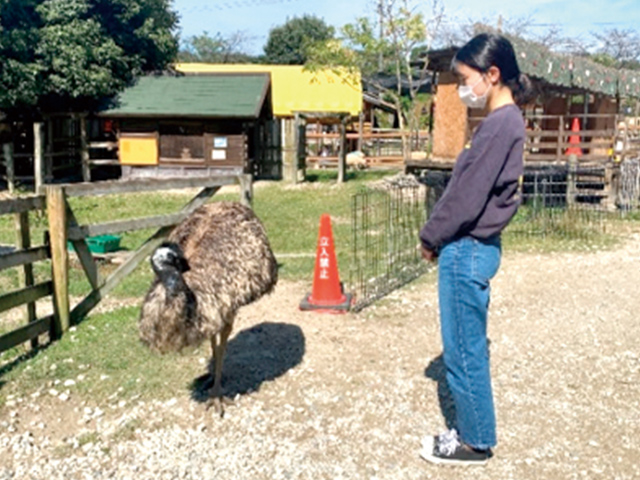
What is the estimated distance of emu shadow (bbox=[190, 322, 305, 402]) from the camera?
5.64m

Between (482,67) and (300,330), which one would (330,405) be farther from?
(482,67)

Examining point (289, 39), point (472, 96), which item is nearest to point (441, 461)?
point (472, 96)

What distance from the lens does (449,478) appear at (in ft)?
13.8

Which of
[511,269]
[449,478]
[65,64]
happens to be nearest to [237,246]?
[449,478]

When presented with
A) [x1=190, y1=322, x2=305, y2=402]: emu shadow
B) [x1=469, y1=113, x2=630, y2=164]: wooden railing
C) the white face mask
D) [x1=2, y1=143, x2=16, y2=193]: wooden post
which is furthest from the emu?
[x1=2, y1=143, x2=16, y2=193]: wooden post

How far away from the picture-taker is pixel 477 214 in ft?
12.5

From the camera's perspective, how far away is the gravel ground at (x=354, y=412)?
4.43 meters

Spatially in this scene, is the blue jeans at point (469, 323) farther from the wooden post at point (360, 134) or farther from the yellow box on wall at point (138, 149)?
the wooden post at point (360, 134)

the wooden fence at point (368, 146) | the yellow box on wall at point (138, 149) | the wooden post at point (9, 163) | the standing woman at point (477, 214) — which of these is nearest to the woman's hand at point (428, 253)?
the standing woman at point (477, 214)

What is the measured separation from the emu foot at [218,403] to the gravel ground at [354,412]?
79 millimetres

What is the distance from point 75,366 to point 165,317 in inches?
79.9

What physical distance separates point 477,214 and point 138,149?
2104cm

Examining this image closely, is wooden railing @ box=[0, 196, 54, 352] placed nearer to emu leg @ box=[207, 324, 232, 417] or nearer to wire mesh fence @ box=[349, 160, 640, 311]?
emu leg @ box=[207, 324, 232, 417]

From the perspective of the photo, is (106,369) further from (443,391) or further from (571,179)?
(571,179)
